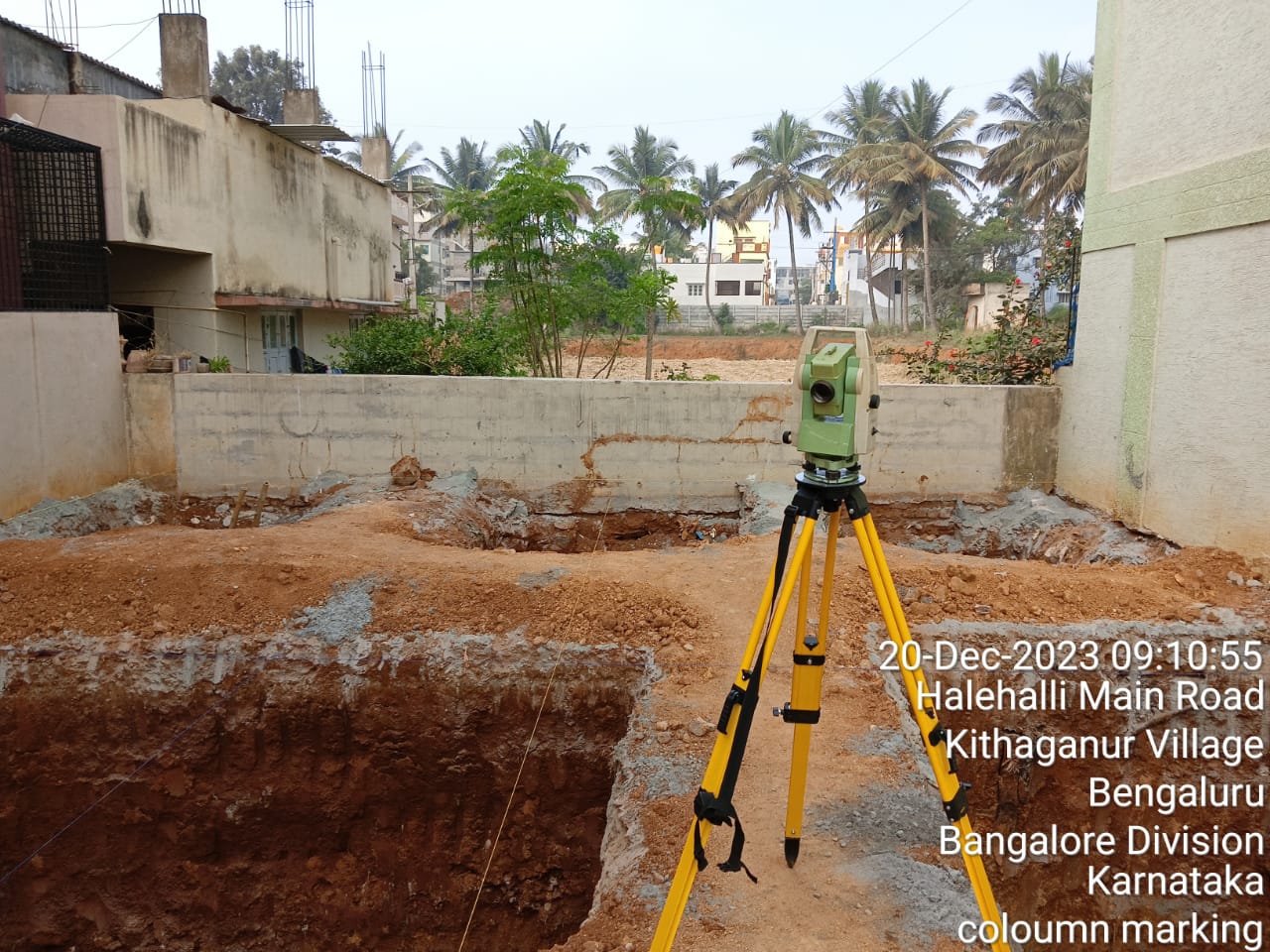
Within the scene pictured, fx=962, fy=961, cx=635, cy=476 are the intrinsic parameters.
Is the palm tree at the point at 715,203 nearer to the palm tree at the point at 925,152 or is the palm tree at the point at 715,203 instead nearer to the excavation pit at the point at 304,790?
the palm tree at the point at 925,152

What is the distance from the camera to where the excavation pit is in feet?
22.7

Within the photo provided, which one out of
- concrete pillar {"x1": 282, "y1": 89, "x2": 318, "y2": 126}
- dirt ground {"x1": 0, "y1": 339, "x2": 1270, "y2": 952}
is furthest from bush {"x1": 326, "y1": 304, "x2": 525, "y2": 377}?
concrete pillar {"x1": 282, "y1": 89, "x2": 318, "y2": 126}

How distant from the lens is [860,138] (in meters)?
40.6

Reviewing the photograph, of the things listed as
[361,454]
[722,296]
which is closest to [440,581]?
[361,454]

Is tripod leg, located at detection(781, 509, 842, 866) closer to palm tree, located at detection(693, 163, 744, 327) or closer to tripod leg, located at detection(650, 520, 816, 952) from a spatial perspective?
tripod leg, located at detection(650, 520, 816, 952)

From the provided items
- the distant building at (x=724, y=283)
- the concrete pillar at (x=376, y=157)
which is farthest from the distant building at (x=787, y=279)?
the concrete pillar at (x=376, y=157)

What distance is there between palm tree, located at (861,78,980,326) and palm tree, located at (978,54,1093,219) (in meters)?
0.94

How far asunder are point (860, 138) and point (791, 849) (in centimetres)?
4077

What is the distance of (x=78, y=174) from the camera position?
11836mm

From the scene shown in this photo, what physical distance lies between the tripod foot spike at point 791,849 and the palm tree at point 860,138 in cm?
3513

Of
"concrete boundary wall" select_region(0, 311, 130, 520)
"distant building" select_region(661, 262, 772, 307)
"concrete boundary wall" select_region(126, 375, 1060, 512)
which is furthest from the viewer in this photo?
"distant building" select_region(661, 262, 772, 307)

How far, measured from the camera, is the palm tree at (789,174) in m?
42.0

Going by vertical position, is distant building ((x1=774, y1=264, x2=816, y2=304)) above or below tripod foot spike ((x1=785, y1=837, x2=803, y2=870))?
above

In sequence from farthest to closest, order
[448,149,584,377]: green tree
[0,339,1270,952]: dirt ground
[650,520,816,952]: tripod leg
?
1. [448,149,584,377]: green tree
2. [0,339,1270,952]: dirt ground
3. [650,520,816,952]: tripod leg
